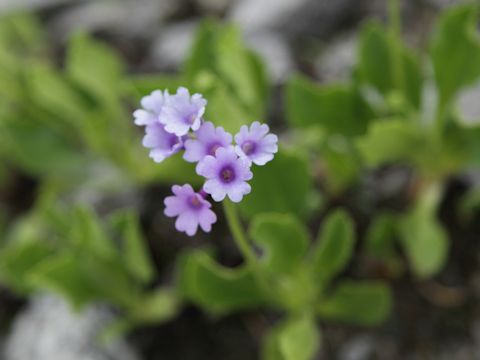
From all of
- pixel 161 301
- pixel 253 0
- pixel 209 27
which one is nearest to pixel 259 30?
pixel 253 0

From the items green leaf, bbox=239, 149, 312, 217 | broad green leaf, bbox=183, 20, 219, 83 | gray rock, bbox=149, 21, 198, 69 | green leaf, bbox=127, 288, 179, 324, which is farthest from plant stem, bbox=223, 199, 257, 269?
gray rock, bbox=149, 21, 198, 69

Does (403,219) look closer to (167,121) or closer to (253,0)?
(167,121)

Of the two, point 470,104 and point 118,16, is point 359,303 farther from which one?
point 118,16

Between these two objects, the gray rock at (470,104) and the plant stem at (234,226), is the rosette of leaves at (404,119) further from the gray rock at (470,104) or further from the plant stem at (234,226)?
the plant stem at (234,226)

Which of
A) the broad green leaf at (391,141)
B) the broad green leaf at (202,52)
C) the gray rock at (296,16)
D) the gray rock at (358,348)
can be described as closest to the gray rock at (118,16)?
the gray rock at (296,16)

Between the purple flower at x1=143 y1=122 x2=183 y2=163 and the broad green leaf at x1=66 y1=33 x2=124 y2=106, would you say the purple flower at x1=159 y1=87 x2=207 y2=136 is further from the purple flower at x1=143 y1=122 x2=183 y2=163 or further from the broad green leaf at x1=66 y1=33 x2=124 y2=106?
the broad green leaf at x1=66 y1=33 x2=124 y2=106

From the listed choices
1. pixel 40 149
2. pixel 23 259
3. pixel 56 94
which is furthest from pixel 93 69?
pixel 23 259
